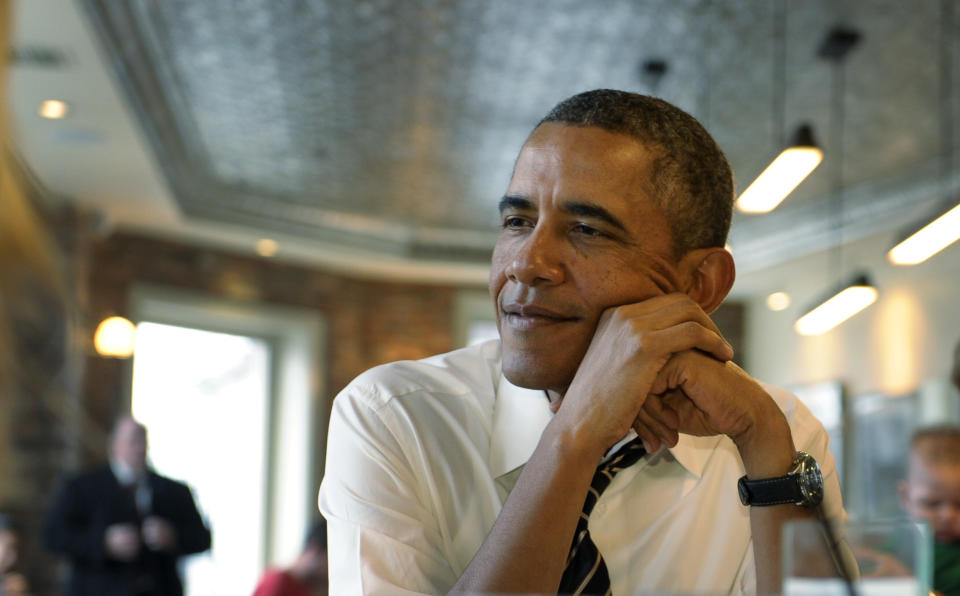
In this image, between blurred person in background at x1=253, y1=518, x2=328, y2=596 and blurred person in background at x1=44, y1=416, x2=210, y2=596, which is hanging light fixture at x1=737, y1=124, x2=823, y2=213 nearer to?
blurred person in background at x1=253, y1=518, x2=328, y2=596

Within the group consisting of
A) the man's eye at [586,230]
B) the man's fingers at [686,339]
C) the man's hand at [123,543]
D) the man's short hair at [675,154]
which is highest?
the man's short hair at [675,154]

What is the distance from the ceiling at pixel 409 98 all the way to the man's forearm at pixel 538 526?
386 cm

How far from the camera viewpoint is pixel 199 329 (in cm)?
852

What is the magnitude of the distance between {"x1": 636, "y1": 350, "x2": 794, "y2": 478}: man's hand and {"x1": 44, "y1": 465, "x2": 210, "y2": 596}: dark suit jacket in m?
4.52

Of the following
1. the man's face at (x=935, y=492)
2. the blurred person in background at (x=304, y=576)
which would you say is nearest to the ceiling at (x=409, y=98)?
the man's face at (x=935, y=492)

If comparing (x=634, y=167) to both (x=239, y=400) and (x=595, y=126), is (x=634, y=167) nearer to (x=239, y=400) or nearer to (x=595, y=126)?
(x=595, y=126)

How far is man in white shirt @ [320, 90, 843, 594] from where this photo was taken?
1.22 m

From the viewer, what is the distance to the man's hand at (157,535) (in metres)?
5.30

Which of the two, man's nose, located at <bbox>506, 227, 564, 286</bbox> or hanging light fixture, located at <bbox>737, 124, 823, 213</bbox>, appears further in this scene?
hanging light fixture, located at <bbox>737, 124, 823, 213</bbox>

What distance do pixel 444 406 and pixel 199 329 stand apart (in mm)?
7380

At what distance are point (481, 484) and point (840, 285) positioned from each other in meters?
5.06

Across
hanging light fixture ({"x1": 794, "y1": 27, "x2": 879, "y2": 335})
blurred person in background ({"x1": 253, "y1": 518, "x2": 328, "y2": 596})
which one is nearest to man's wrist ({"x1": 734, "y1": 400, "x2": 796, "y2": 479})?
blurred person in background ({"x1": 253, "y1": 518, "x2": 328, "y2": 596})

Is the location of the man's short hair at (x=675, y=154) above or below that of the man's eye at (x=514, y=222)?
above

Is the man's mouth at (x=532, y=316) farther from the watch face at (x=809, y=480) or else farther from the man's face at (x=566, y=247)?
the watch face at (x=809, y=480)
